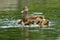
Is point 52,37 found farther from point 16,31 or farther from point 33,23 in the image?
point 33,23

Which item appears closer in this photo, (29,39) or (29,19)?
(29,39)

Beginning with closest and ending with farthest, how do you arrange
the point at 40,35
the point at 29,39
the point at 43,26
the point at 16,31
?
the point at 29,39 < the point at 40,35 < the point at 16,31 < the point at 43,26

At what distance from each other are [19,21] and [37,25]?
0.86m

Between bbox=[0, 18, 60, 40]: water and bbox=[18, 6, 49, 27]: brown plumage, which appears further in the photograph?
bbox=[18, 6, 49, 27]: brown plumage

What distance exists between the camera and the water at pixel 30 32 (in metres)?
12.3

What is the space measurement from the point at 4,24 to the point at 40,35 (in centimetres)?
250

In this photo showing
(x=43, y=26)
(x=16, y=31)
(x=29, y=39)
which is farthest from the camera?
(x=43, y=26)

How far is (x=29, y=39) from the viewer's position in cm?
1185

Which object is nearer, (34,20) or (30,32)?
(30,32)

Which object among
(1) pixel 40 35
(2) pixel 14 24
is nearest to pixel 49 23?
(2) pixel 14 24

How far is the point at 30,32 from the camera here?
13133 mm

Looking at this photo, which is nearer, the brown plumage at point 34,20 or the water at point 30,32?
the water at point 30,32

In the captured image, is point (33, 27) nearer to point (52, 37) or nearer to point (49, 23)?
point (49, 23)

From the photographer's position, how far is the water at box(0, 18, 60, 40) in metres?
12.3
